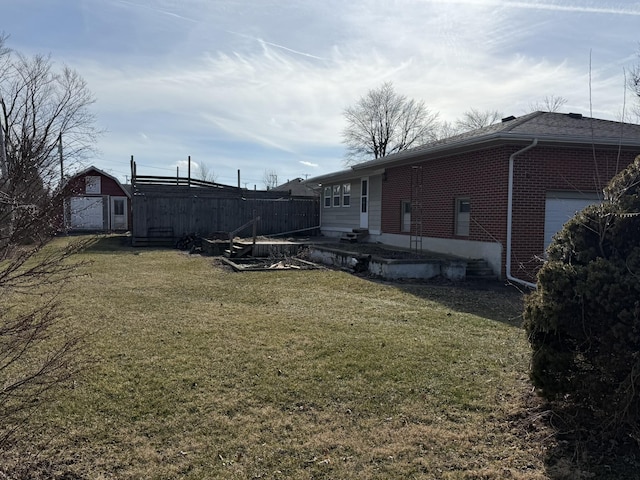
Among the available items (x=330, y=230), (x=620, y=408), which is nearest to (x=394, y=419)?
(x=620, y=408)

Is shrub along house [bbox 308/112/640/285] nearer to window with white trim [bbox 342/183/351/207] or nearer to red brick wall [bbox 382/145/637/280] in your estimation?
red brick wall [bbox 382/145/637/280]

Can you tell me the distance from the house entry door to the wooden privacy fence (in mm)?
5198

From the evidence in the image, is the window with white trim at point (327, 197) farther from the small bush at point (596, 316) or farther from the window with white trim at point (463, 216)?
the small bush at point (596, 316)

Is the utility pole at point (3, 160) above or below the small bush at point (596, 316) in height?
above

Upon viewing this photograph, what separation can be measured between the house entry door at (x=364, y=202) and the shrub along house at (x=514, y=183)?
433 centimetres

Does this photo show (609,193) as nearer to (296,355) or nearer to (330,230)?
(296,355)

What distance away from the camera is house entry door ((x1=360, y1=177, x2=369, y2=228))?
727 inches

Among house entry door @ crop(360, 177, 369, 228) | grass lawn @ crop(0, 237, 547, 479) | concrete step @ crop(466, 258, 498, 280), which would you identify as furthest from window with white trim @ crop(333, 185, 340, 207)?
grass lawn @ crop(0, 237, 547, 479)

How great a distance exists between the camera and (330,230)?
74.2 ft

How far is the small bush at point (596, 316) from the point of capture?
2.97 meters

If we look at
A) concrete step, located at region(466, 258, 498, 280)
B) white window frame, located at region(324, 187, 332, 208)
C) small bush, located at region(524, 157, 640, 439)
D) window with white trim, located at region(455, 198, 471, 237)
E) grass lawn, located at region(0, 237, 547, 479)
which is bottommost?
grass lawn, located at region(0, 237, 547, 479)

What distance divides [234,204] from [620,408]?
70.2 feet

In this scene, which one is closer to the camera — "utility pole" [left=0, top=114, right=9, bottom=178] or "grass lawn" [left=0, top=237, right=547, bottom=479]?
"utility pole" [left=0, top=114, right=9, bottom=178]

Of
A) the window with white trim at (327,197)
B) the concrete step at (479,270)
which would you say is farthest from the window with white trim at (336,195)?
the concrete step at (479,270)
